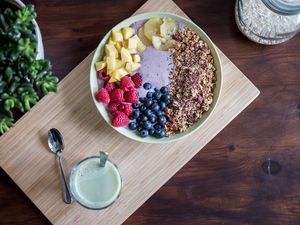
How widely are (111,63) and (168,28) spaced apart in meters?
0.16

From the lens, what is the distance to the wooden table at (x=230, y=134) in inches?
47.3

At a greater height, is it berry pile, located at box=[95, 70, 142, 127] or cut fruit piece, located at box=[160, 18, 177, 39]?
cut fruit piece, located at box=[160, 18, 177, 39]

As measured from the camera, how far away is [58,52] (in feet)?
3.93

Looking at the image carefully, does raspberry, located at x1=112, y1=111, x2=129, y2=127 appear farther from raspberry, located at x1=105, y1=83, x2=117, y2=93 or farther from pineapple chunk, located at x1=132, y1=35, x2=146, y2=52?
pineapple chunk, located at x1=132, y1=35, x2=146, y2=52

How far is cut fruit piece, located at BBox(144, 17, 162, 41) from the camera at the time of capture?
3.86 ft

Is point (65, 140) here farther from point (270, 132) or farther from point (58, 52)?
point (270, 132)

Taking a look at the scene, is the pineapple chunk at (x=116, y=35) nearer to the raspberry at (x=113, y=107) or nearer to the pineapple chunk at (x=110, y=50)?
the pineapple chunk at (x=110, y=50)

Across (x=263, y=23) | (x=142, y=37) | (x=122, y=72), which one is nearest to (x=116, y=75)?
(x=122, y=72)

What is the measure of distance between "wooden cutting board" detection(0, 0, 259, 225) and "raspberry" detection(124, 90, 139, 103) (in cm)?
8

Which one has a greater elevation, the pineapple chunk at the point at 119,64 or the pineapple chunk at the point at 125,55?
the pineapple chunk at the point at 125,55

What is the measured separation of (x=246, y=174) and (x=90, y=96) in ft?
1.35

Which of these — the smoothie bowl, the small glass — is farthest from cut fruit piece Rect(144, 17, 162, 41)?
the small glass

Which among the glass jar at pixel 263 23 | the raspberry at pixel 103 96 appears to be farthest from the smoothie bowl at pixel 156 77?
the glass jar at pixel 263 23

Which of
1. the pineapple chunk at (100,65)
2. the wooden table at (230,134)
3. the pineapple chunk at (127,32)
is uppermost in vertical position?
the pineapple chunk at (127,32)
